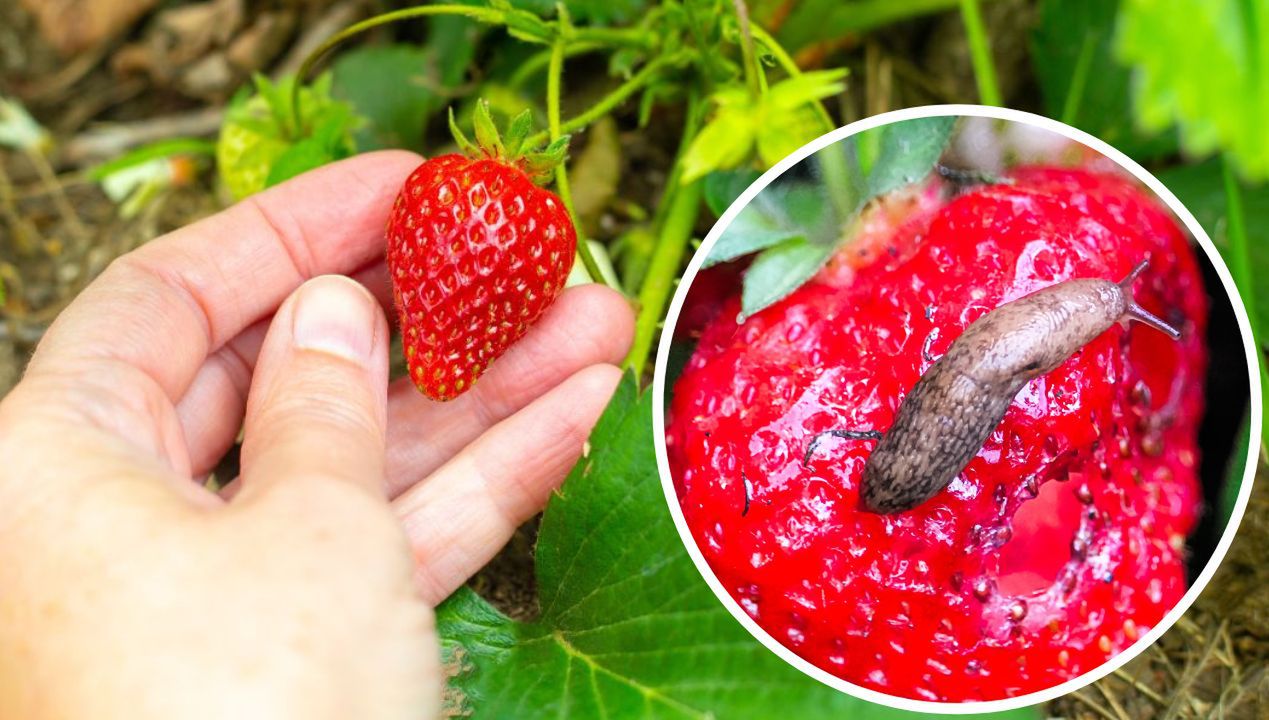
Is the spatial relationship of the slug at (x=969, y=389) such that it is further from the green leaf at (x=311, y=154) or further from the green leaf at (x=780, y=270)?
the green leaf at (x=311, y=154)

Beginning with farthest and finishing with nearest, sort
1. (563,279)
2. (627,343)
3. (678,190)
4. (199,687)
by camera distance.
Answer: (678,190)
(627,343)
(563,279)
(199,687)

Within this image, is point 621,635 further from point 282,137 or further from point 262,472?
point 282,137

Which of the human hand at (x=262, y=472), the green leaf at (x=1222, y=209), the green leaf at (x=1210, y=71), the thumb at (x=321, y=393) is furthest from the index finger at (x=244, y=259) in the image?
the green leaf at (x=1222, y=209)

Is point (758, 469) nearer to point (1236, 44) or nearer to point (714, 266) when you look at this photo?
point (714, 266)

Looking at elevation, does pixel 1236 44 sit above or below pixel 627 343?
above

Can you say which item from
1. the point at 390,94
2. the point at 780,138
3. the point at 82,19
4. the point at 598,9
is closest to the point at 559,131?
the point at 780,138

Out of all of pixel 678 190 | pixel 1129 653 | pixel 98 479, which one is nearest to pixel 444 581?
pixel 98 479

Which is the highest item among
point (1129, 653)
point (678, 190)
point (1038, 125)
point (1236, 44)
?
point (1236, 44)
